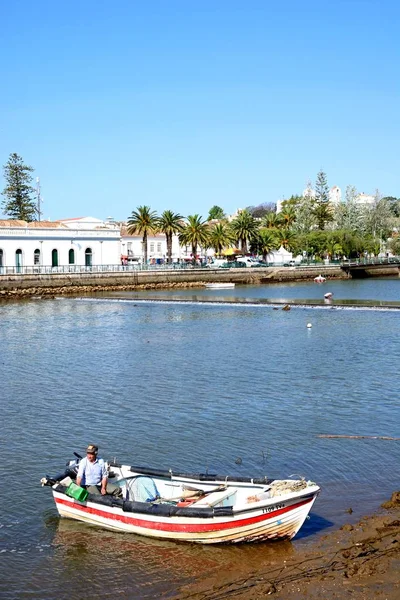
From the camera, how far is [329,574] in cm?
1170

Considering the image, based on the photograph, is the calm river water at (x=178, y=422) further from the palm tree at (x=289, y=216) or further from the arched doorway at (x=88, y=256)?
the palm tree at (x=289, y=216)

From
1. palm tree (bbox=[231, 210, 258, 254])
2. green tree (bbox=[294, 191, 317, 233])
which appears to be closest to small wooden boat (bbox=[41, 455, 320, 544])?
palm tree (bbox=[231, 210, 258, 254])

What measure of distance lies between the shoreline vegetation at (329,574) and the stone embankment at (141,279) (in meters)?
67.1

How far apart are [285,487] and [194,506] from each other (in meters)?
1.66

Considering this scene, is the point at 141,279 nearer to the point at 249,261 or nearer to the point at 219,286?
the point at 219,286

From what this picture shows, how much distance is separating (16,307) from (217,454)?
50.1 metres

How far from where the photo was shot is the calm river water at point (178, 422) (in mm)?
13227

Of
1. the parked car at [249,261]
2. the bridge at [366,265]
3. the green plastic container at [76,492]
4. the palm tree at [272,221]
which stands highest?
the palm tree at [272,221]

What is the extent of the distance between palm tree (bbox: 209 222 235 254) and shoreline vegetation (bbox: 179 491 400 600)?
355 feet

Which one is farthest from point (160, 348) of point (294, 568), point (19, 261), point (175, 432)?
point (19, 261)

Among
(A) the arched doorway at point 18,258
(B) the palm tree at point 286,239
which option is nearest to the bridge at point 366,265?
(B) the palm tree at point 286,239

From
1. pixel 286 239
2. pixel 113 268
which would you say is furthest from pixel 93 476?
pixel 286 239

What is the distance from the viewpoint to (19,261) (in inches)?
3440

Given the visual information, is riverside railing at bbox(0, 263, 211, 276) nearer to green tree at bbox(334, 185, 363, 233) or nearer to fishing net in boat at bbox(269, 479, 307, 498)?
green tree at bbox(334, 185, 363, 233)
